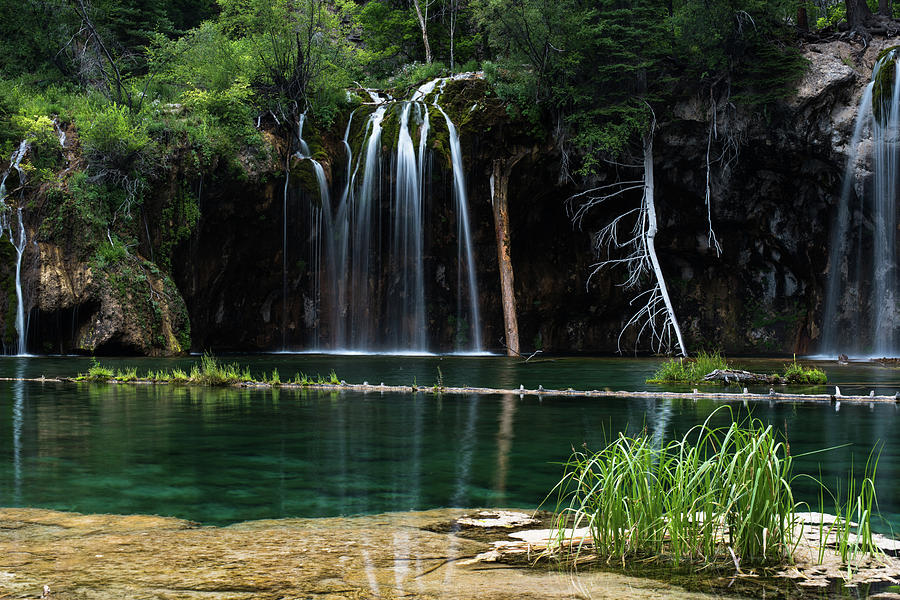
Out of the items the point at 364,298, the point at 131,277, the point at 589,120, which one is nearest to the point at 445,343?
the point at 364,298

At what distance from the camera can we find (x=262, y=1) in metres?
28.9

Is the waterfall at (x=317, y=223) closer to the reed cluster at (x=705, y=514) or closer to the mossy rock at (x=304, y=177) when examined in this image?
the mossy rock at (x=304, y=177)

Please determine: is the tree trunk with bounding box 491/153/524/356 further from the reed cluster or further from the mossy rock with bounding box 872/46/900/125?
the reed cluster

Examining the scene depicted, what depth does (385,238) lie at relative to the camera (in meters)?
27.6

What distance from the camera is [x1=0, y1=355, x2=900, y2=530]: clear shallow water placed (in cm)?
598

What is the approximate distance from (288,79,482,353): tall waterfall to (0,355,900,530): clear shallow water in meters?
13.9

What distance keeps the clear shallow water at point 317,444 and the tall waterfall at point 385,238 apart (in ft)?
45.5

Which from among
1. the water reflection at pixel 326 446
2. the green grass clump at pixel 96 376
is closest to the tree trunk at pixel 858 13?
the water reflection at pixel 326 446

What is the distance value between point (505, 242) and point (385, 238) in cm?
440

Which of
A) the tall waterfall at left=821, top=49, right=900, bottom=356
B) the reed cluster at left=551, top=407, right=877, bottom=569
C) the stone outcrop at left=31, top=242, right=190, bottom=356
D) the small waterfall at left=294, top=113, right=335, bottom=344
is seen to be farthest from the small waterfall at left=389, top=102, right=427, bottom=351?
the reed cluster at left=551, top=407, right=877, bottom=569

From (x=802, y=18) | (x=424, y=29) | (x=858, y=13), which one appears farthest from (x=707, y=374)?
(x=424, y=29)

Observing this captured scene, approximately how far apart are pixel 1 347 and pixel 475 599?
915 inches

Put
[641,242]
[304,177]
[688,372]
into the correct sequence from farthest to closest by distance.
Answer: [304,177]
[641,242]
[688,372]

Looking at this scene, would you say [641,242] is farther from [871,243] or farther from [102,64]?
[102,64]
